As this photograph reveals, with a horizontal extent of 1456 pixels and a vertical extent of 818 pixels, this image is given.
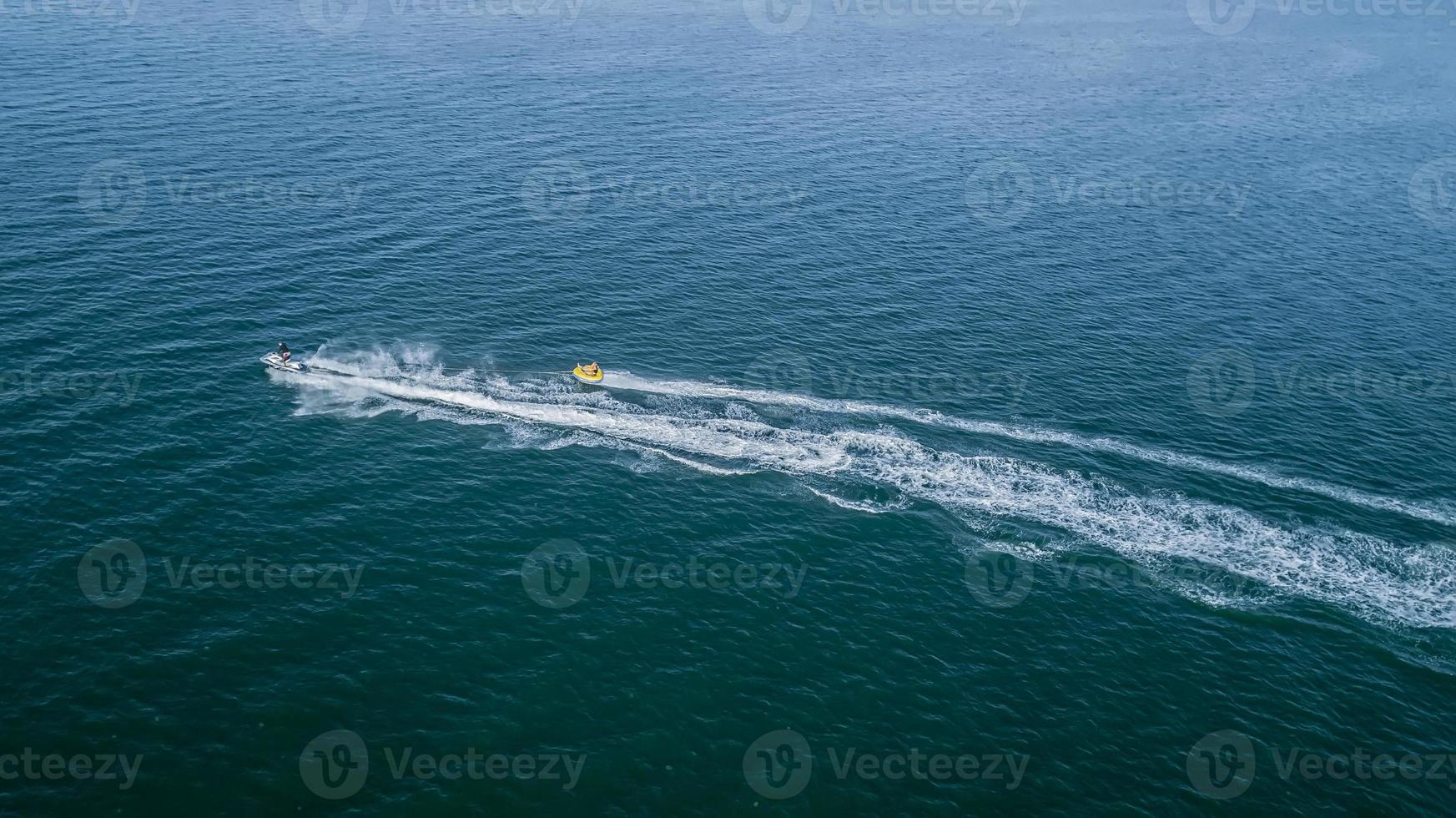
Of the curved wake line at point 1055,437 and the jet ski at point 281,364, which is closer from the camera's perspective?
the curved wake line at point 1055,437

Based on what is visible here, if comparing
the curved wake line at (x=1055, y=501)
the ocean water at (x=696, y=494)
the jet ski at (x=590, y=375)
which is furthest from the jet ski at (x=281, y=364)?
the jet ski at (x=590, y=375)

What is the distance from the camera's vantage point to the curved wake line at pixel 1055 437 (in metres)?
87.5

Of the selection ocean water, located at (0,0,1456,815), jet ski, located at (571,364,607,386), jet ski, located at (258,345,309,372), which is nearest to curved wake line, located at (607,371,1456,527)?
ocean water, located at (0,0,1456,815)

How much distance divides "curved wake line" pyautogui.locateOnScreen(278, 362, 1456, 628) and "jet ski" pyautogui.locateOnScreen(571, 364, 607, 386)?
8.89ft

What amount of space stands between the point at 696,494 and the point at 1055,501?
32315 mm

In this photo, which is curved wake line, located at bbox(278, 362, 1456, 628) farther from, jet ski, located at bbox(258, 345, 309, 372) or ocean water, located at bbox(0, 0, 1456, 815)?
jet ski, located at bbox(258, 345, 309, 372)

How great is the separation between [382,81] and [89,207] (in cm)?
7951

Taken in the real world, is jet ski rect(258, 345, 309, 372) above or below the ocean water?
above

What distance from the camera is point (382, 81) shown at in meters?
193

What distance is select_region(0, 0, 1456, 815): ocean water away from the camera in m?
62.8

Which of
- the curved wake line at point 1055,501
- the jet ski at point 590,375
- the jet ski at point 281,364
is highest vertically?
the jet ski at point 281,364

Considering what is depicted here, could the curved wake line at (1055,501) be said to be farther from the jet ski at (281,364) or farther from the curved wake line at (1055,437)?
the curved wake line at (1055,437)

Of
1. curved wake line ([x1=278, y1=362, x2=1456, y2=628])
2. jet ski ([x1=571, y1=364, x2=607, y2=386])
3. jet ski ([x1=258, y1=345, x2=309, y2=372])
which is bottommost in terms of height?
curved wake line ([x1=278, y1=362, x2=1456, y2=628])

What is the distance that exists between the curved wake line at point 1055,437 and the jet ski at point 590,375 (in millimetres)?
1592
